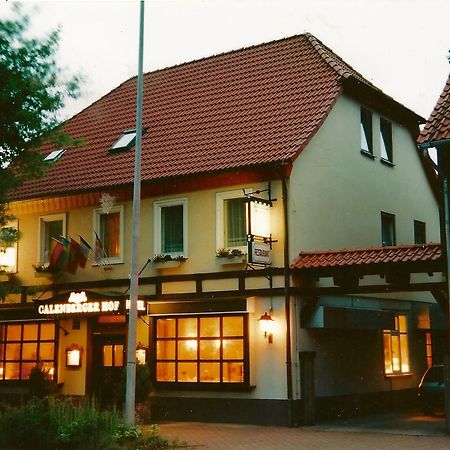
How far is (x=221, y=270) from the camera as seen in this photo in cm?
2081

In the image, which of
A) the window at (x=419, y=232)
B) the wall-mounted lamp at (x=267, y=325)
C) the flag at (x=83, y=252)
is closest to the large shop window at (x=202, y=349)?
the wall-mounted lamp at (x=267, y=325)

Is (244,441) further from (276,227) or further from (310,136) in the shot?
(310,136)

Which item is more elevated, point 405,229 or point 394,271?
point 405,229

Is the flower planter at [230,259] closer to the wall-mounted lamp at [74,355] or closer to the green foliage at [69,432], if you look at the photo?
the wall-mounted lamp at [74,355]

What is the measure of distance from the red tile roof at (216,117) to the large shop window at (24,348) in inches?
159

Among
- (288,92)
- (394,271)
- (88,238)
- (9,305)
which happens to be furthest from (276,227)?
(9,305)

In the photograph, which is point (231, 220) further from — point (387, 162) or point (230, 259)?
point (387, 162)

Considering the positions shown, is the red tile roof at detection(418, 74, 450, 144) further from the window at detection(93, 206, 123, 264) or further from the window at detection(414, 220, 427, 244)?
the window at detection(93, 206, 123, 264)

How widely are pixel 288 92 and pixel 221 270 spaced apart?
223 inches

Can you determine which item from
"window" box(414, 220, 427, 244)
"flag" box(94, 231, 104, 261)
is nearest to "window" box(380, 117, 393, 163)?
"window" box(414, 220, 427, 244)

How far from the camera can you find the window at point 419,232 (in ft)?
88.2

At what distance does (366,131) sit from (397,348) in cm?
674

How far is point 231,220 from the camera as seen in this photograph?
21.1m

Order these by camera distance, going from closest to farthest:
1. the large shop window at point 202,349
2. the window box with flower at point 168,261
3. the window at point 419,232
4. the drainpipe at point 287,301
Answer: the drainpipe at point 287,301
the large shop window at point 202,349
the window box with flower at point 168,261
the window at point 419,232
